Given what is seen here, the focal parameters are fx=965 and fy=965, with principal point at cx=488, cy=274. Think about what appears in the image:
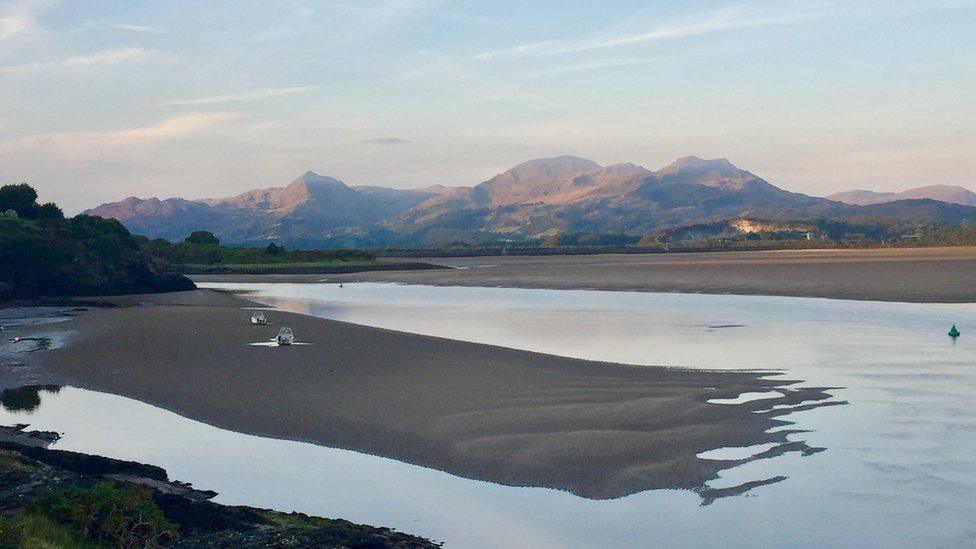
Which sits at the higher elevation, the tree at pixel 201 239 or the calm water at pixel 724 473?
the tree at pixel 201 239

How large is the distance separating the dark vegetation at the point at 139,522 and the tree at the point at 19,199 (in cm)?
7395

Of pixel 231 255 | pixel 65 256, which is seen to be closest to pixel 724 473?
pixel 65 256

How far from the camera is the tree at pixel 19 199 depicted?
265 ft

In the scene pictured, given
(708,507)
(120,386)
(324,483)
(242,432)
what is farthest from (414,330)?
(708,507)

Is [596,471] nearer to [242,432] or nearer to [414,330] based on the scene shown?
[242,432]

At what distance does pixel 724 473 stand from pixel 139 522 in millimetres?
9316

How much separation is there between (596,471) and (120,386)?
16.3m

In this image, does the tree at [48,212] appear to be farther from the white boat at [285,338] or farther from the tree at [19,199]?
the white boat at [285,338]

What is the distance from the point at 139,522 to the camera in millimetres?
12180

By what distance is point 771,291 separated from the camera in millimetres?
65375

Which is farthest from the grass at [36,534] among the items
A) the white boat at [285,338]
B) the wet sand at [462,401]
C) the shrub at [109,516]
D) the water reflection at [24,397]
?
the white boat at [285,338]

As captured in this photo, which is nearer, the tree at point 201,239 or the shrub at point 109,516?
the shrub at point 109,516

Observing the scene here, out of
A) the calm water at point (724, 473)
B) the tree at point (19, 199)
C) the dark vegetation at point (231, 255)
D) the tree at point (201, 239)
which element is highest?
the tree at point (19, 199)

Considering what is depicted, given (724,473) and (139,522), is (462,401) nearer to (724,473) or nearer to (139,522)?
(724,473)
